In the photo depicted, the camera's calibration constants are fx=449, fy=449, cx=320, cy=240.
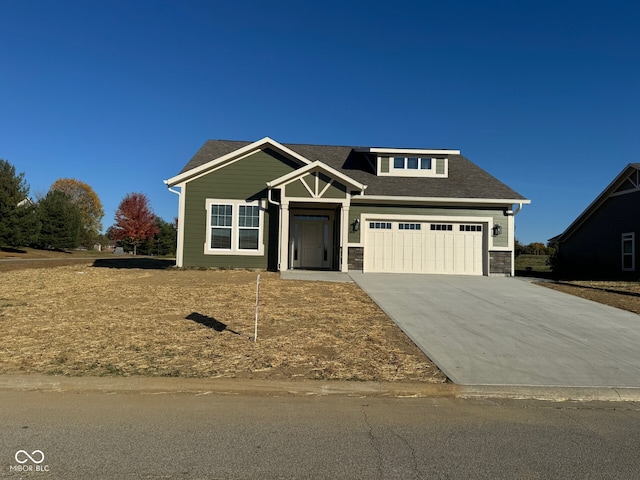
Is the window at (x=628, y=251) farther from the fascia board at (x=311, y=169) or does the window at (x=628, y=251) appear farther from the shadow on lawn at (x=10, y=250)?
the shadow on lawn at (x=10, y=250)

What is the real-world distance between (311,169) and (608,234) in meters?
16.3

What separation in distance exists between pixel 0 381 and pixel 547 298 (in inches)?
489

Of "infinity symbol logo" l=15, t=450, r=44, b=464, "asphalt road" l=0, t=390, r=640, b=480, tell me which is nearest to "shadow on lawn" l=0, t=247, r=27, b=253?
"asphalt road" l=0, t=390, r=640, b=480

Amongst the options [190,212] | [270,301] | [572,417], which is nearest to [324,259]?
[190,212]

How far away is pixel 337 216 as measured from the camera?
18.6m

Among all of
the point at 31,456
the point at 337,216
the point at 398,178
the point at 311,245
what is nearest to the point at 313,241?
the point at 311,245

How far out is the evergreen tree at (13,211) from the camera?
3375 centimetres

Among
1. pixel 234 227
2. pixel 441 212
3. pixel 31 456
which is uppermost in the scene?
pixel 441 212

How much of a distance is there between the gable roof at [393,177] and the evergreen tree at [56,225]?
2835 cm

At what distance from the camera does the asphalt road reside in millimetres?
3490

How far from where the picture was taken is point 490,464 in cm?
364

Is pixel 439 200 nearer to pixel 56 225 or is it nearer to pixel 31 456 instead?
pixel 31 456

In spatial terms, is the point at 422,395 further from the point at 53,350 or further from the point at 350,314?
the point at 53,350

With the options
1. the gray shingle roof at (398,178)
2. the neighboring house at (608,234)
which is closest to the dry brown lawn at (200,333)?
the gray shingle roof at (398,178)
